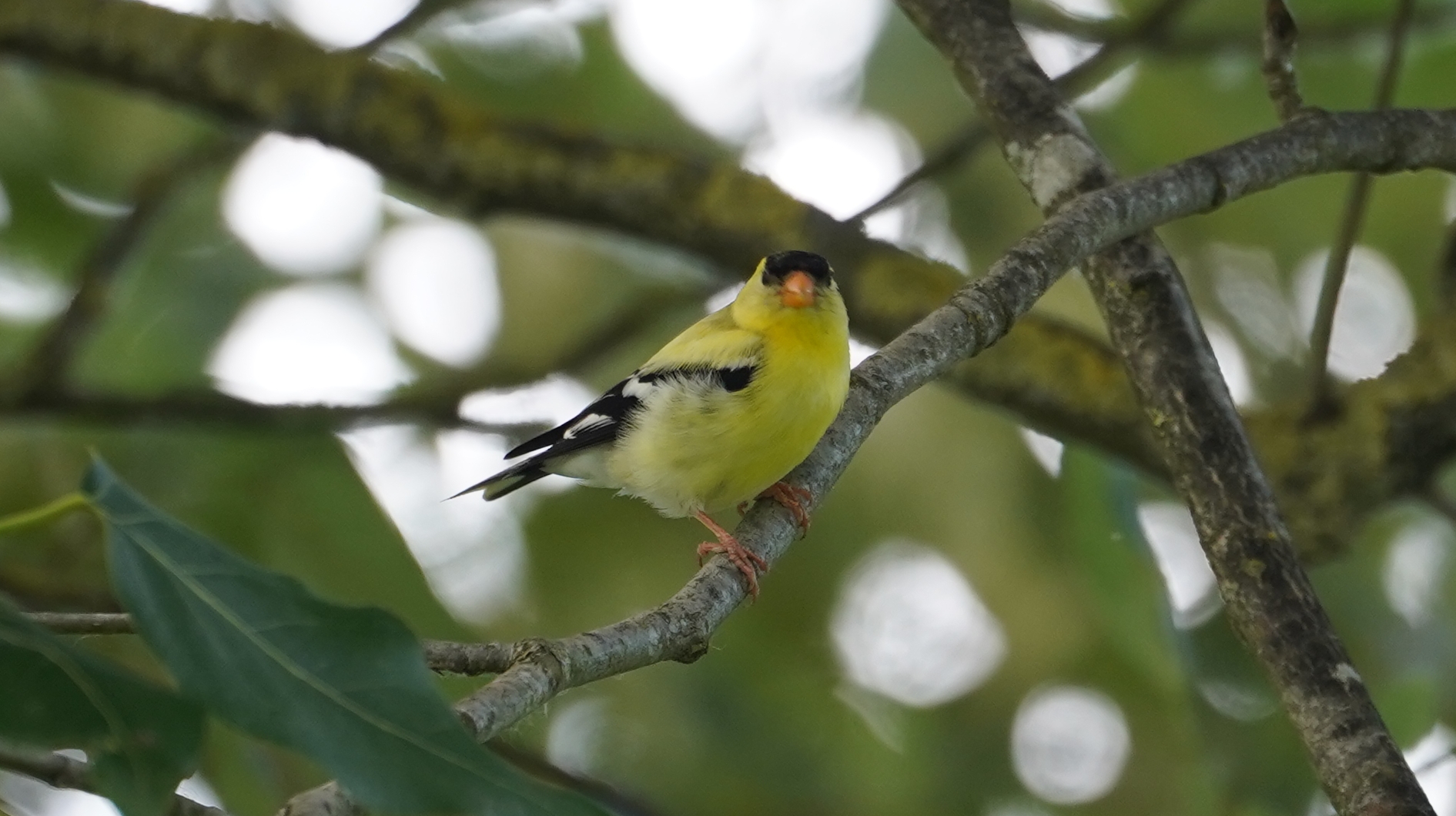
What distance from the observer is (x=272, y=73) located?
3.41 m

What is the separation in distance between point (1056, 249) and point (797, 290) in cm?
152

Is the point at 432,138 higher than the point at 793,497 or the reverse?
higher

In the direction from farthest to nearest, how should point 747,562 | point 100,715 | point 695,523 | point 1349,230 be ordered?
point 695,523
point 1349,230
point 747,562
point 100,715

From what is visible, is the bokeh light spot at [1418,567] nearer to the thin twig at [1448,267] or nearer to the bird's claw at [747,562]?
the thin twig at [1448,267]

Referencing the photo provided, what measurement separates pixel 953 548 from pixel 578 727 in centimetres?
132

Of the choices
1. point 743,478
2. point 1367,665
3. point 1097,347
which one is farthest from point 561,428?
point 1367,665

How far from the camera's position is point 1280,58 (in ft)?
7.93

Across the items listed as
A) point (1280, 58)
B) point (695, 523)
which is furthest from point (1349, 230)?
point (695, 523)

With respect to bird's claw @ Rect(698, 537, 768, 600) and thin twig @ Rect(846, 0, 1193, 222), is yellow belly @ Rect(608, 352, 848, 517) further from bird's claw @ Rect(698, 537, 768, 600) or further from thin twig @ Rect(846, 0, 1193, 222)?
Answer: bird's claw @ Rect(698, 537, 768, 600)

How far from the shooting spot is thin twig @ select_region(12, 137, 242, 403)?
343 centimetres

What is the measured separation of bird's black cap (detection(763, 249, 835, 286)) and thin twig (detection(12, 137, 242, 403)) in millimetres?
1522

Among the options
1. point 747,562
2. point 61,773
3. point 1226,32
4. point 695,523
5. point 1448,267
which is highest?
point 1226,32

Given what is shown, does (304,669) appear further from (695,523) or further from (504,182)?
(695,523)

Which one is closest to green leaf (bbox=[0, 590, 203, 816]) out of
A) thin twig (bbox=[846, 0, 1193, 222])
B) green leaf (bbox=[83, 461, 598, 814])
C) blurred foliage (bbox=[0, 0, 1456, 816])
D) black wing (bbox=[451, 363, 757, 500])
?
green leaf (bbox=[83, 461, 598, 814])
